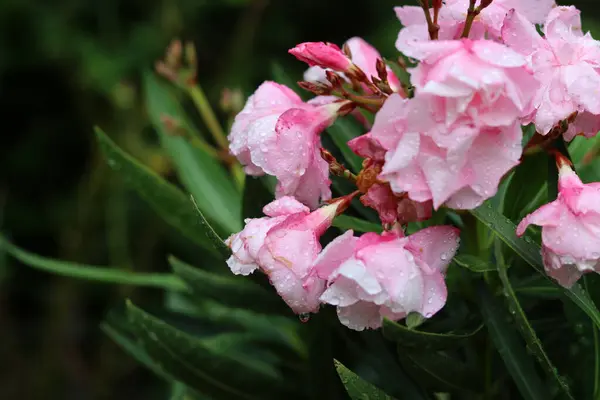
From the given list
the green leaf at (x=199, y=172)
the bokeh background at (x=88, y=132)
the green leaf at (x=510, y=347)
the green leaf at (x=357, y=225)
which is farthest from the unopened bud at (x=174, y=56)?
the bokeh background at (x=88, y=132)

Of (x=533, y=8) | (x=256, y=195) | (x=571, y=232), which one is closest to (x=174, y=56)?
(x=256, y=195)

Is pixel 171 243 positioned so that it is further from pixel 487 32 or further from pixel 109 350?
pixel 487 32

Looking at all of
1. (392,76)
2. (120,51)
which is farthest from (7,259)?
(392,76)

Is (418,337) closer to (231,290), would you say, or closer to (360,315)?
(360,315)

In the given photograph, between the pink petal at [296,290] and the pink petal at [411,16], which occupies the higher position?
the pink petal at [411,16]

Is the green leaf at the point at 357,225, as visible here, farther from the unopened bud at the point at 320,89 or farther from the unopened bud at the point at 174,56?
the unopened bud at the point at 174,56

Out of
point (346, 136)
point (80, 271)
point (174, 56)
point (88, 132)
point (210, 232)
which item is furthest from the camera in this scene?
point (88, 132)
